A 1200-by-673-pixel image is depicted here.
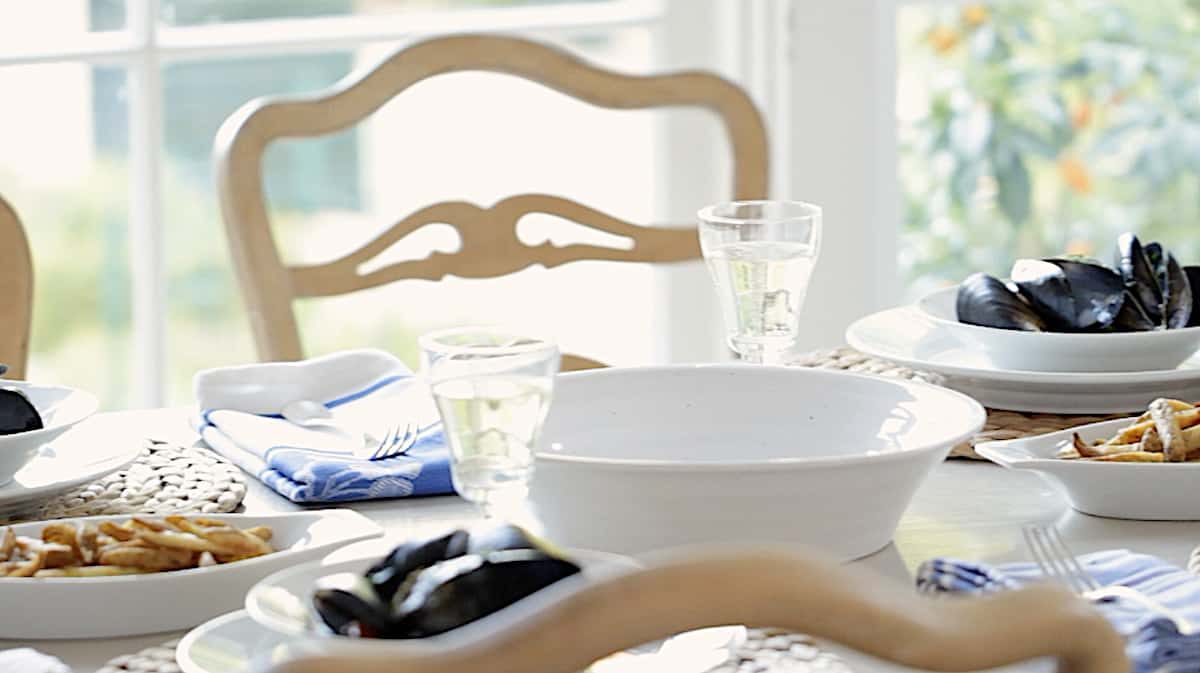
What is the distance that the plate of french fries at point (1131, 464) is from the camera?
2.98 feet

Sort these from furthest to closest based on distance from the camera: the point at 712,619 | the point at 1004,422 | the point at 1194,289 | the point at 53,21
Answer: the point at 53,21 → the point at 1194,289 → the point at 1004,422 → the point at 712,619

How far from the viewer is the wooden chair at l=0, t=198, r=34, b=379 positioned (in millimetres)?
1444

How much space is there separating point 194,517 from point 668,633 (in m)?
0.48

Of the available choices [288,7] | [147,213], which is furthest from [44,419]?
[288,7]

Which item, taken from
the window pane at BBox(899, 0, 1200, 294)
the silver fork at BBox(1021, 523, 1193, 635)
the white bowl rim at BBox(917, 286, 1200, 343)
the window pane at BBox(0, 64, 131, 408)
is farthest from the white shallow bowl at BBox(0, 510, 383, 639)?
the window pane at BBox(899, 0, 1200, 294)

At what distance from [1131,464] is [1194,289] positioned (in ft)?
1.24

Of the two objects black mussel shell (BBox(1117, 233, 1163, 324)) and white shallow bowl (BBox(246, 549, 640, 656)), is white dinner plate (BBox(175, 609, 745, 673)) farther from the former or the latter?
black mussel shell (BBox(1117, 233, 1163, 324))

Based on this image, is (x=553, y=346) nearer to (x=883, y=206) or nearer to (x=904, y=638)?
(x=904, y=638)

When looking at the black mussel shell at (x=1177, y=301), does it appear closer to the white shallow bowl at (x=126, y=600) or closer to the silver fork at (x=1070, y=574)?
the silver fork at (x=1070, y=574)

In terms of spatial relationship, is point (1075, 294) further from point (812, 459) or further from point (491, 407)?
point (491, 407)

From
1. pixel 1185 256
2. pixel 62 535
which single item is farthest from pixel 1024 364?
pixel 1185 256

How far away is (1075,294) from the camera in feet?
3.93

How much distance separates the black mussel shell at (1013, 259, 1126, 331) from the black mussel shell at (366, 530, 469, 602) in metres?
0.71

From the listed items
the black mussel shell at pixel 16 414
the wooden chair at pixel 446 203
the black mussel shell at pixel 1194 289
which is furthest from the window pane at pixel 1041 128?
the black mussel shell at pixel 16 414
